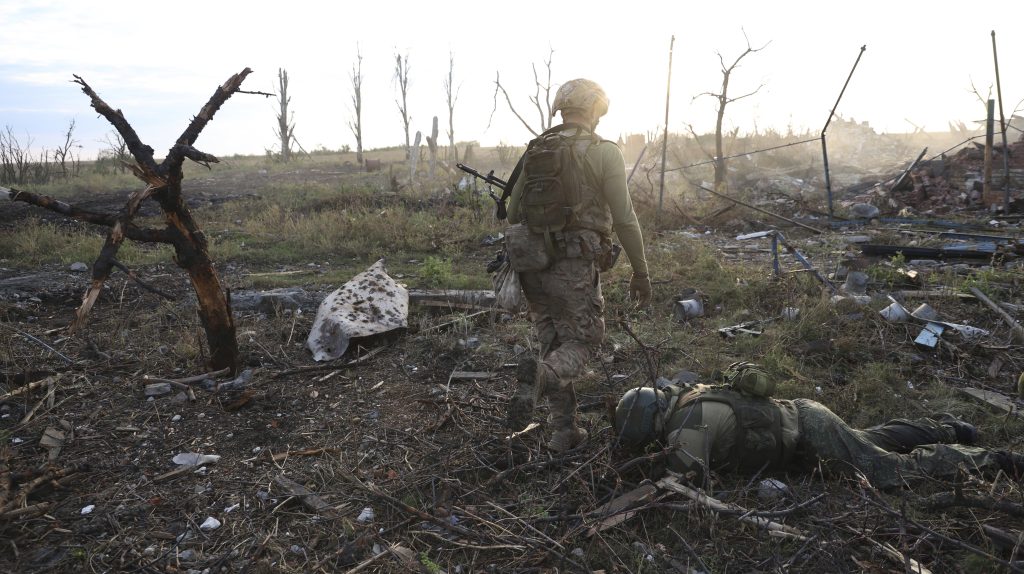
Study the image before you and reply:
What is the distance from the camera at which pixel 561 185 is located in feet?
9.17

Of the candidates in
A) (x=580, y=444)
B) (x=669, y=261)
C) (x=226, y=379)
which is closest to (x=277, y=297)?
(x=226, y=379)

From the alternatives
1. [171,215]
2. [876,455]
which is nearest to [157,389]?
[171,215]

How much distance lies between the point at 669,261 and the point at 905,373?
3.07 meters

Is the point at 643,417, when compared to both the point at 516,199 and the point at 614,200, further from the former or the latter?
the point at 516,199

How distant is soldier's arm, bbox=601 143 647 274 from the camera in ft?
9.22

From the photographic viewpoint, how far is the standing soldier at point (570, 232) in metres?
2.81

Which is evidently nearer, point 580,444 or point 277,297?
point 580,444

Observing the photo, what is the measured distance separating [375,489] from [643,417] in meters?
1.24

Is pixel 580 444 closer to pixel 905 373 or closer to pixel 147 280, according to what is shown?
pixel 905 373

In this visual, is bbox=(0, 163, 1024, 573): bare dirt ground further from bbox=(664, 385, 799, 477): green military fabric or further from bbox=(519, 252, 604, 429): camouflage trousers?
bbox=(519, 252, 604, 429): camouflage trousers

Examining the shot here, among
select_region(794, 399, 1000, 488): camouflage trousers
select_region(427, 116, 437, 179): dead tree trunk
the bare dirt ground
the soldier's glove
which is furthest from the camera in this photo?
select_region(427, 116, 437, 179): dead tree trunk

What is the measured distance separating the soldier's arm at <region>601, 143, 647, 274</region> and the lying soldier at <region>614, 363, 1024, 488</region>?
718mm

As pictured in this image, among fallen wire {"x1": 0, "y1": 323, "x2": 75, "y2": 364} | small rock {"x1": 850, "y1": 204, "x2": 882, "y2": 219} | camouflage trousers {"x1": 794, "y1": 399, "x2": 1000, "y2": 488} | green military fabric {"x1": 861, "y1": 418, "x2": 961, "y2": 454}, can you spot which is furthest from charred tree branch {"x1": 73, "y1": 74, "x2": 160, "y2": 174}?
small rock {"x1": 850, "y1": 204, "x2": 882, "y2": 219}

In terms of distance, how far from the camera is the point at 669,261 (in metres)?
6.76
